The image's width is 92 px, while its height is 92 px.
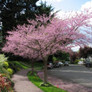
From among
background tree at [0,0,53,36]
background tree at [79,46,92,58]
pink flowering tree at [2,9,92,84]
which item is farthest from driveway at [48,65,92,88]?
background tree at [79,46,92,58]

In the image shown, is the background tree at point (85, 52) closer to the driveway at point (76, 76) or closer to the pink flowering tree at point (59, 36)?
the driveway at point (76, 76)

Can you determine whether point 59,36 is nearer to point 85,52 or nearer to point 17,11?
point 17,11

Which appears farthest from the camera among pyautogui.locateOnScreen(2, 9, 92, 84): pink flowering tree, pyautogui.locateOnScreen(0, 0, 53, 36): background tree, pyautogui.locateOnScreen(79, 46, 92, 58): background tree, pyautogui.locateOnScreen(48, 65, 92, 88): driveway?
pyautogui.locateOnScreen(79, 46, 92, 58): background tree

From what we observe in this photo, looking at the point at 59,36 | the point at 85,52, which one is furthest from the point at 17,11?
the point at 85,52

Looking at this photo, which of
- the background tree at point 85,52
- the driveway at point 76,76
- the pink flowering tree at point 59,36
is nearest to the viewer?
the pink flowering tree at point 59,36

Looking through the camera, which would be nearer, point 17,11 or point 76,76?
point 76,76

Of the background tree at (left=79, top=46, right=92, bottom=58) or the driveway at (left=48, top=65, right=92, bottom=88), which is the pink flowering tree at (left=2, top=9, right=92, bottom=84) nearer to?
the driveway at (left=48, top=65, right=92, bottom=88)

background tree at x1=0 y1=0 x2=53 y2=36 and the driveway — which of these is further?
background tree at x1=0 y1=0 x2=53 y2=36

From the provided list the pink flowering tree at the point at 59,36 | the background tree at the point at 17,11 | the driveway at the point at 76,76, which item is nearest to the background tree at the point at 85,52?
the background tree at the point at 17,11

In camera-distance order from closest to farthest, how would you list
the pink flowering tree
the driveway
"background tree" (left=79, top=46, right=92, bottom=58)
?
1. the pink flowering tree
2. the driveway
3. "background tree" (left=79, top=46, right=92, bottom=58)

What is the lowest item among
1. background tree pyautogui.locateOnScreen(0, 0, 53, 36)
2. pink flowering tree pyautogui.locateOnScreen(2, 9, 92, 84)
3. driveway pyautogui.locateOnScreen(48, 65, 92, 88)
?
driveway pyautogui.locateOnScreen(48, 65, 92, 88)

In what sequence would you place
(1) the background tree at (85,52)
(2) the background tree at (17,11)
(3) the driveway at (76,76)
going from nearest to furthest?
(3) the driveway at (76,76)
(2) the background tree at (17,11)
(1) the background tree at (85,52)

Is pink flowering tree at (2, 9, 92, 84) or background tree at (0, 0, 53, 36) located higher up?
background tree at (0, 0, 53, 36)

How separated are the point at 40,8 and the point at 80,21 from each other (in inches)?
983
